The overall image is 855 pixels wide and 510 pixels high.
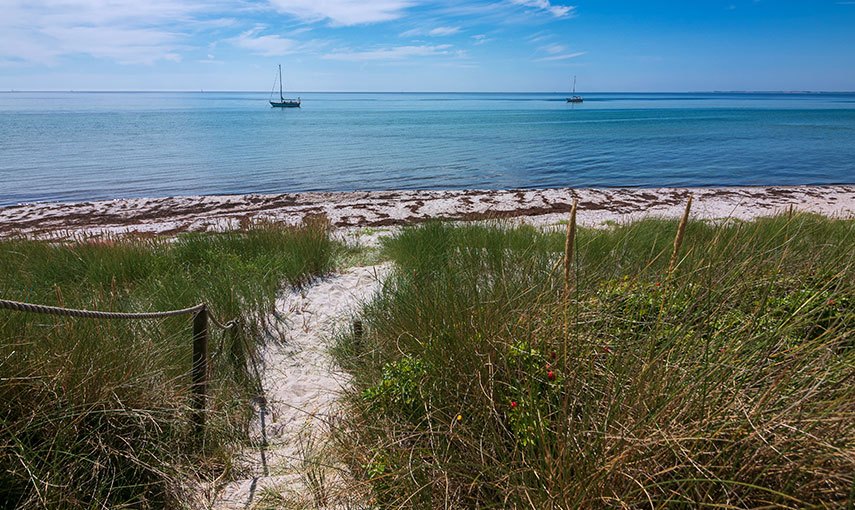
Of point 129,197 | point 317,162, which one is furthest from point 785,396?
point 317,162

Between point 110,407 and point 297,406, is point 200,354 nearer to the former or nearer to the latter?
point 110,407

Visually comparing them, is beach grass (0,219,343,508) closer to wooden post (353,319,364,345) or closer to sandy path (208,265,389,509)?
sandy path (208,265,389,509)

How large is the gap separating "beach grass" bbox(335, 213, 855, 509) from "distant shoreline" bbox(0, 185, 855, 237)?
10.1 metres

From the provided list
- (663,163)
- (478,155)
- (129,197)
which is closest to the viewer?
(129,197)

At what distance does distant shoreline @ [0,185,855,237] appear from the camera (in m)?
13.6

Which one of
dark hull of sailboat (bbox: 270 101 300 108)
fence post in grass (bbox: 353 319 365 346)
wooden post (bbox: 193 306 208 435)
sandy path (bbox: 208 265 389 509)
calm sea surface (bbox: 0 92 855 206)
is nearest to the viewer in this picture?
sandy path (bbox: 208 265 389 509)

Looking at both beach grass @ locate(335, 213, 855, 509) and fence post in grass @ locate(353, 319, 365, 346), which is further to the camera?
fence post in grass @ locate(353, 319, 365, 346)

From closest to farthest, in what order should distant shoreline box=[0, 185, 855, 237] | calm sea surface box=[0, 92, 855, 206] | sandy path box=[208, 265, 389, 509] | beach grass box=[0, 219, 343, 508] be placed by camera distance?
beach grass box=[0, 219, 343, 508] < sandy path box=[208, 265, 389, 509] < distant shoreline box=[0, 185, 855, 237] < calm sea surface box=[0, 92, 855, 206]

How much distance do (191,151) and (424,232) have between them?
101 feet

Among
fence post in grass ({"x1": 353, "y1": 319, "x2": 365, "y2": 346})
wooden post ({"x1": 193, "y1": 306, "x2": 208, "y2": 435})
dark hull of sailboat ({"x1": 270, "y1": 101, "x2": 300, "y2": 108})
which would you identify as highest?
dark hull of sailboat ({"x1": 270, "y1": 101, "x2": 300, "y2": 108})

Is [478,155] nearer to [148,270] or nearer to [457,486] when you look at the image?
[148,270]

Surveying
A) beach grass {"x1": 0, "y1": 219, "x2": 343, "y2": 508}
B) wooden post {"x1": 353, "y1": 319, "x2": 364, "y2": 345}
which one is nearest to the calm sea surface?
wooden post {"x1": 353, "y1": 319, "x2": 364, "y2": 345}

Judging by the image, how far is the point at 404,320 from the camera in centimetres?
367

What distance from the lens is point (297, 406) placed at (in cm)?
389
